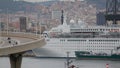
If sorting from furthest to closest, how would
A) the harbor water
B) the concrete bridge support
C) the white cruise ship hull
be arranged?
the white cruise ship hull, the harbor water, the concrete bridge support

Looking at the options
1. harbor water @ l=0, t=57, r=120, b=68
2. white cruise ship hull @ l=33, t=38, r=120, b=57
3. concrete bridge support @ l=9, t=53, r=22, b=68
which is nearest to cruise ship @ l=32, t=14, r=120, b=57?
white cruise ship hull @ l=33, t=38, r=120, b=57

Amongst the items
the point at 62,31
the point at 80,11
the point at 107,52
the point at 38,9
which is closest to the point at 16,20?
the point at 38,9

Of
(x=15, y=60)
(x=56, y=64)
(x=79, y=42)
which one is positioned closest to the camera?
(x=15, y=60)

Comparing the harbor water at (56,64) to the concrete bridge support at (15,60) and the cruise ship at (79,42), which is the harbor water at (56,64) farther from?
the concrete bridge support at (15,60)

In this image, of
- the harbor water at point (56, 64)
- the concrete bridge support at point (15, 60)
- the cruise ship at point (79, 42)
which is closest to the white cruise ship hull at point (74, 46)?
the cruise ship at point (79, 42)

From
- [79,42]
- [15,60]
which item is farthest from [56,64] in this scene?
[15,60]

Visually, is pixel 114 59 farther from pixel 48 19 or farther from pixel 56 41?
pixel 48 19

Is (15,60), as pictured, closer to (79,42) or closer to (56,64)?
(56,64)

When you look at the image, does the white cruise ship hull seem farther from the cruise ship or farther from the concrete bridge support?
the concrete bridge support
